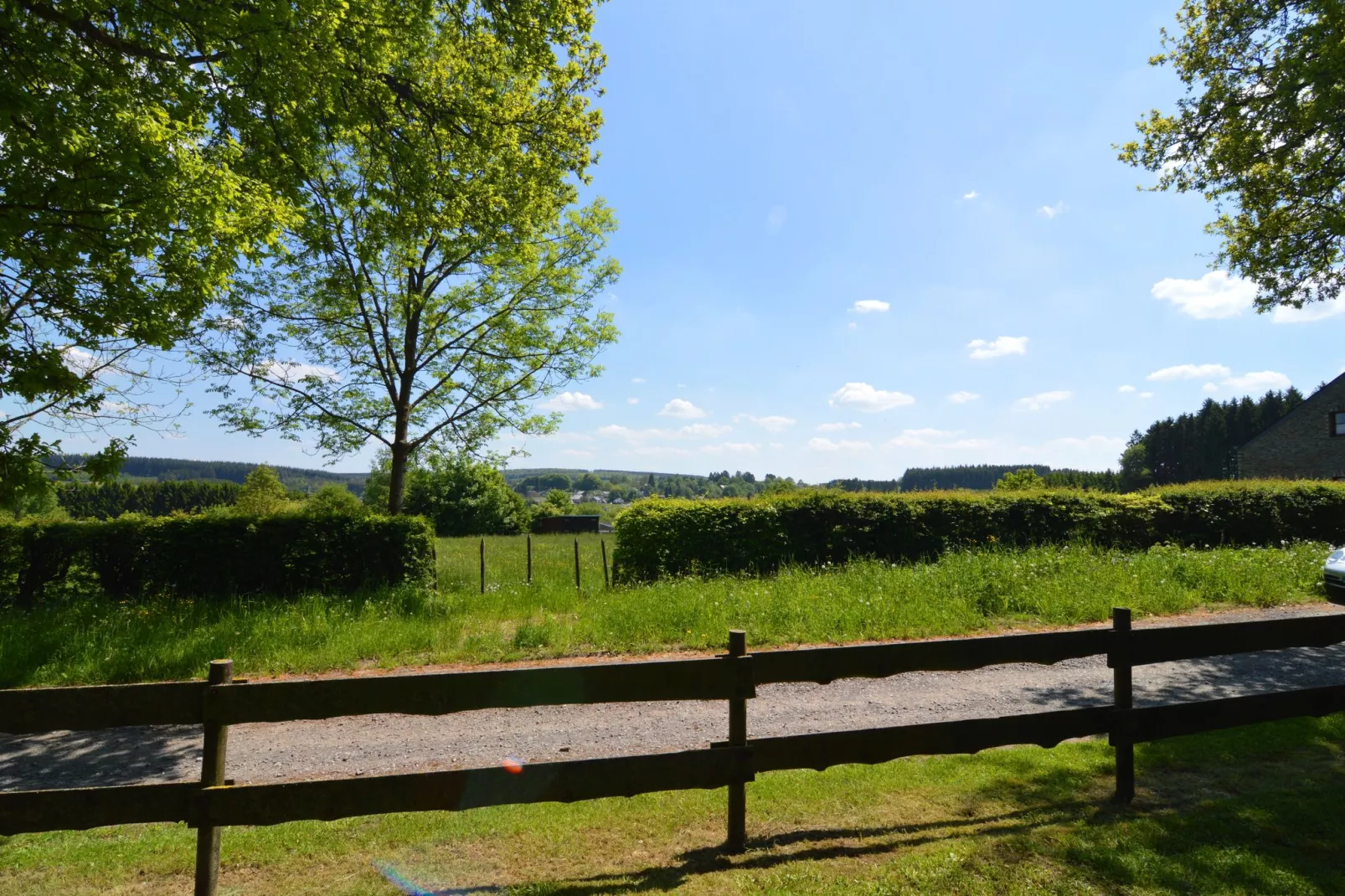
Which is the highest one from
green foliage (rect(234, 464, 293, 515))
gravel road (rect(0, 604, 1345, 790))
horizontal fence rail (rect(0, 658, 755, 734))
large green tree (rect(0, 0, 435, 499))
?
large green tree (rect(0, 0, 435, 499))

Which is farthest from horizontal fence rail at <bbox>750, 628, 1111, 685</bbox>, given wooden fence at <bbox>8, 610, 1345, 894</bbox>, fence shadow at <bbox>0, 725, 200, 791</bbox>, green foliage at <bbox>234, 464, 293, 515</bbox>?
green foliage at <bbox>234, 464, 293, 515</bbox>

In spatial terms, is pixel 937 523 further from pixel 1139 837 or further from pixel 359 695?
pixel 359 695

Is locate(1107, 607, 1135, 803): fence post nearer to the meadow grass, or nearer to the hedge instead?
the meadow grass

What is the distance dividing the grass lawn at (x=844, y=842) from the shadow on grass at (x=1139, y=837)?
0.04 ft

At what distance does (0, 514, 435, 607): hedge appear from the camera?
1220cm

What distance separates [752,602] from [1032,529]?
9875mm

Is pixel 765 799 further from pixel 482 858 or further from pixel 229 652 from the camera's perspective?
pixel 229 652

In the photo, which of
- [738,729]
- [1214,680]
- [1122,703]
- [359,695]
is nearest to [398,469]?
[359,695]

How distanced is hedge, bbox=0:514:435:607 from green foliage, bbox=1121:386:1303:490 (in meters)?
88.3

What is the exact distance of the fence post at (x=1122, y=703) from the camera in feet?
14.1

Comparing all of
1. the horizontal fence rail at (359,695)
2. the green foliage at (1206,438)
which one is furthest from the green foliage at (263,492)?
the green foliage at (1206,438)

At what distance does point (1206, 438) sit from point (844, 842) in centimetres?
10787

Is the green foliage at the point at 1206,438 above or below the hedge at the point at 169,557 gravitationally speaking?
above

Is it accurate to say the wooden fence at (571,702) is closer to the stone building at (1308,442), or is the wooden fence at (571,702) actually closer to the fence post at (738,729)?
the fence post at (738,729)
